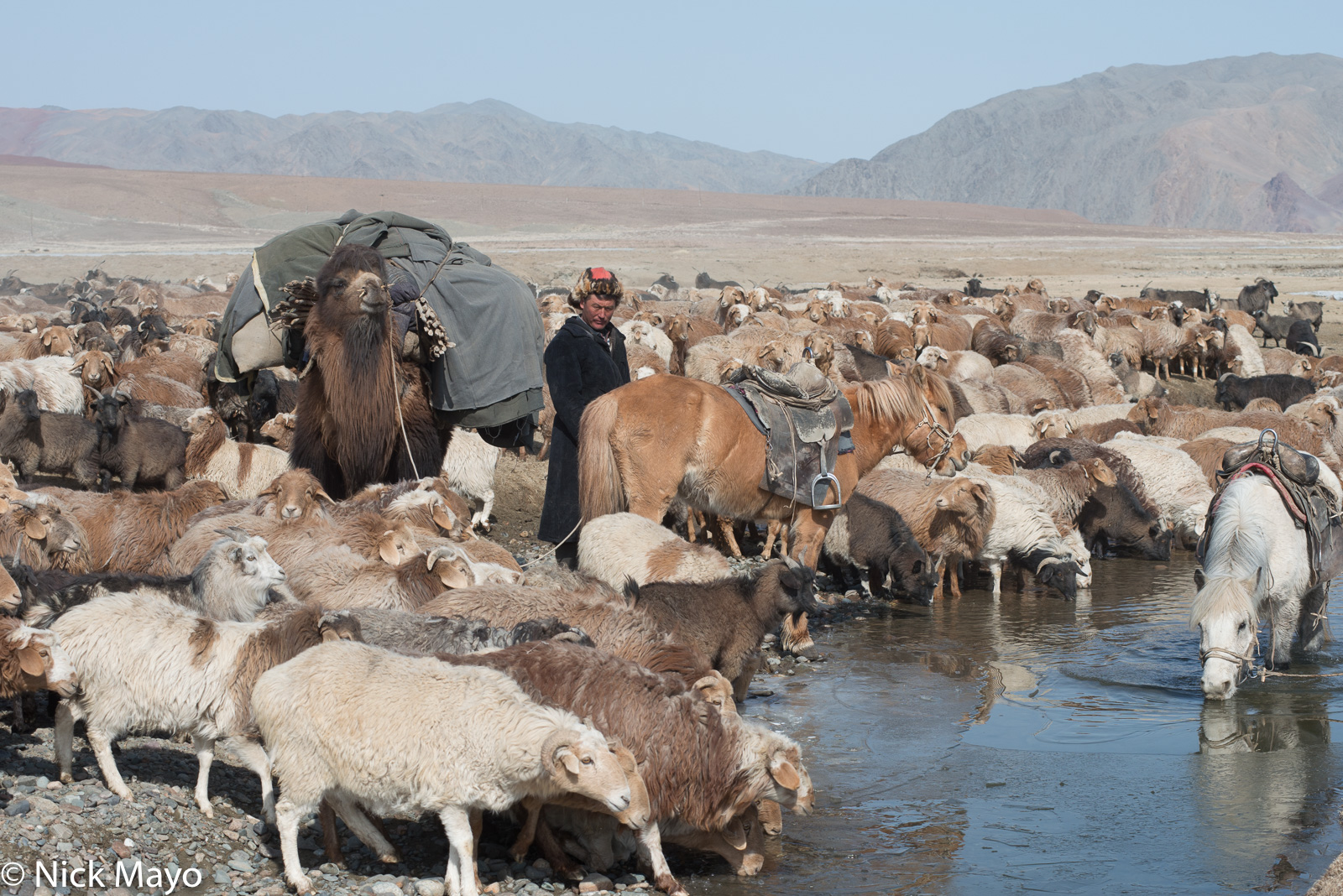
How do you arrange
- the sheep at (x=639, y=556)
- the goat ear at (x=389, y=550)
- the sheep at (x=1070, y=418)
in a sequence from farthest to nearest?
1. the sheep at (x=1070, y=418)
2. the sheep at (x=639, y=556)
3. the goat ear at (x=389, y=550)

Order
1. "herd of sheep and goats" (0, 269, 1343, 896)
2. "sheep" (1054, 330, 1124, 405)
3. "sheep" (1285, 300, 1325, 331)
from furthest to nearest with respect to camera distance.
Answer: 1. "sheep" (1285, 300, 1325, 331)
2. "sheep" (1054, 330, 1124, 405)
3. "herd of sheep and goats" (0, 269, 1343, 896)

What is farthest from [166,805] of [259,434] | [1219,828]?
[259,434]

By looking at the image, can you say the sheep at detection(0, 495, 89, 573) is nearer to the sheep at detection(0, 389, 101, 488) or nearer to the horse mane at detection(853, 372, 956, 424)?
the sheep at detection(0, 389, 101, 488)

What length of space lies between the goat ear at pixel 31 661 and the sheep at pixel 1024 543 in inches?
277

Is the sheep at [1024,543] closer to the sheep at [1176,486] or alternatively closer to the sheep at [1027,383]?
the sheep at [1176,486]

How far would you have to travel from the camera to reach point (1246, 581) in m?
7.17

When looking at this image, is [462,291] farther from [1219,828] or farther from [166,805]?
[1219,828]

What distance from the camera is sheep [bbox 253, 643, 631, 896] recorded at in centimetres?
457

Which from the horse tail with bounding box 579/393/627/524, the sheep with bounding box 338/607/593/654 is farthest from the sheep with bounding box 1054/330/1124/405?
the sheep with bounding box 338/607/593/654

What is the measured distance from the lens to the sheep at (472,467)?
36.2 feet

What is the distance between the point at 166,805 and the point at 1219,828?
179 inches

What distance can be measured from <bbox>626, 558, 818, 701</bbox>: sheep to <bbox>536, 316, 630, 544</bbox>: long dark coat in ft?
5.04

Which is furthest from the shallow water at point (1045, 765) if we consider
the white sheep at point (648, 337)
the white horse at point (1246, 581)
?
A: the white sheep at point (648, 337)

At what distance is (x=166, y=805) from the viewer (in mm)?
5172
